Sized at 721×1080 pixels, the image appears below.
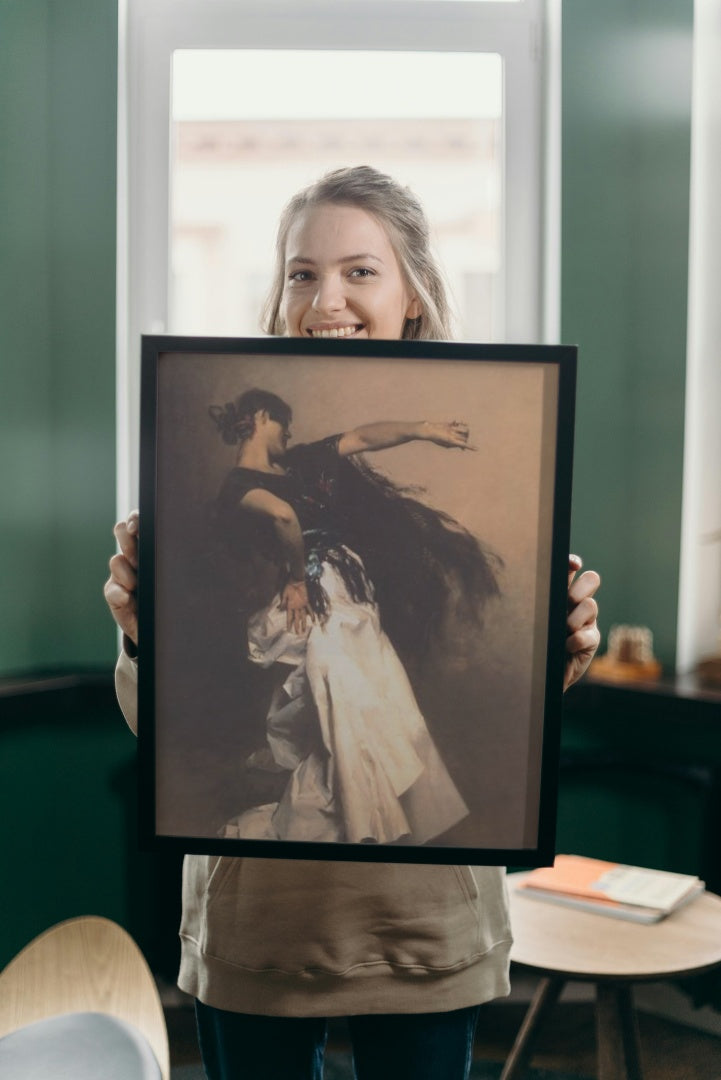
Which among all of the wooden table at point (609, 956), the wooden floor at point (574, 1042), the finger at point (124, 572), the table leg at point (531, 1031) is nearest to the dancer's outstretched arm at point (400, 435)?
the finger at point (124, 572)

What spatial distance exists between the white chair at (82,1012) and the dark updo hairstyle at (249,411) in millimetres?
460

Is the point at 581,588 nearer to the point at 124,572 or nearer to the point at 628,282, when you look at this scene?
the point at 124,572

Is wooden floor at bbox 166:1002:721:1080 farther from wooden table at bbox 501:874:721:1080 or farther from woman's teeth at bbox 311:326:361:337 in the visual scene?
woman's teeth at bbox 311:326:361:337

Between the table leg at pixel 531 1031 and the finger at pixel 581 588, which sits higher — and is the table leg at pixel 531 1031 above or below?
below

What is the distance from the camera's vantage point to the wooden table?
166 cm

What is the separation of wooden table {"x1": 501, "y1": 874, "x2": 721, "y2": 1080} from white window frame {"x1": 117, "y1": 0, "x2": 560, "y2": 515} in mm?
1400

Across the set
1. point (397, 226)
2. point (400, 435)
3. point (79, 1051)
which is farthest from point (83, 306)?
point (79, 1051)

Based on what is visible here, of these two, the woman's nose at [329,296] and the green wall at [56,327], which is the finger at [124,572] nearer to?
the woman's nose at [329,296]

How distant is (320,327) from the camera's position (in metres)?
1.11

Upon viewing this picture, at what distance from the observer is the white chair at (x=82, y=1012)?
79 centimetres

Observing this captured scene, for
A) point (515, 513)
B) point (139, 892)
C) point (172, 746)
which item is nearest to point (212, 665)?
point (172, 746)

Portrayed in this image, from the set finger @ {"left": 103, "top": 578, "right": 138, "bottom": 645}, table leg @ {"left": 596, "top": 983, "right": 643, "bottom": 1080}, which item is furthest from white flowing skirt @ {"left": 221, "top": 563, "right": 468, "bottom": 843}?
table leg @ {"left": 596, "top": 983, "right": 643, "bottom": 1080}

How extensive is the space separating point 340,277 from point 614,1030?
1.33 metres

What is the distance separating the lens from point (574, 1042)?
98.7 inches
